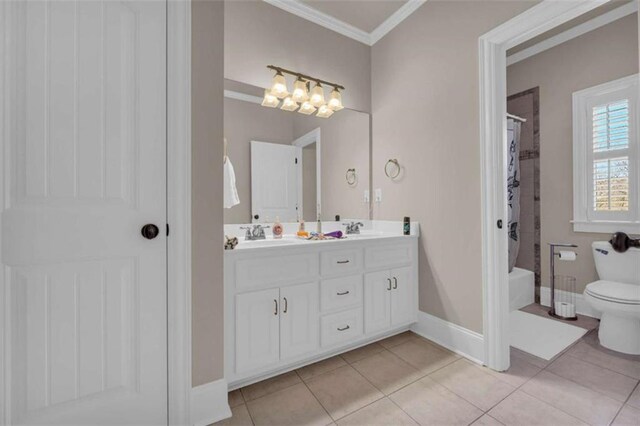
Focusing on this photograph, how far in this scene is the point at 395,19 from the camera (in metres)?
2.51

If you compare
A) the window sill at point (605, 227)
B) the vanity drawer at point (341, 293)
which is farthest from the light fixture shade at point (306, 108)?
the window sill at point (605, 227)

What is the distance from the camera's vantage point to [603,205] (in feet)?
8.61

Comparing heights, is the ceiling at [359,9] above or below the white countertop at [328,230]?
above

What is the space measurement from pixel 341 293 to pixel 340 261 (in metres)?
0.21

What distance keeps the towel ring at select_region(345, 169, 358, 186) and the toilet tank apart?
7.04 feet

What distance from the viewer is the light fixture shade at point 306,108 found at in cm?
240

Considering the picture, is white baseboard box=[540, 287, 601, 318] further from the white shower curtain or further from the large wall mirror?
the large wall mirror

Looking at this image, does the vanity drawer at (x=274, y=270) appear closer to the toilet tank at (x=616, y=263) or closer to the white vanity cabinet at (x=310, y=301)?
the white vanity cabinet at (x=310, y=301)

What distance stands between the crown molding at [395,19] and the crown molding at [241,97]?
133cm

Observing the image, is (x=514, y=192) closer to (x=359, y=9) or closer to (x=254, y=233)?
(x=359, y=9)
